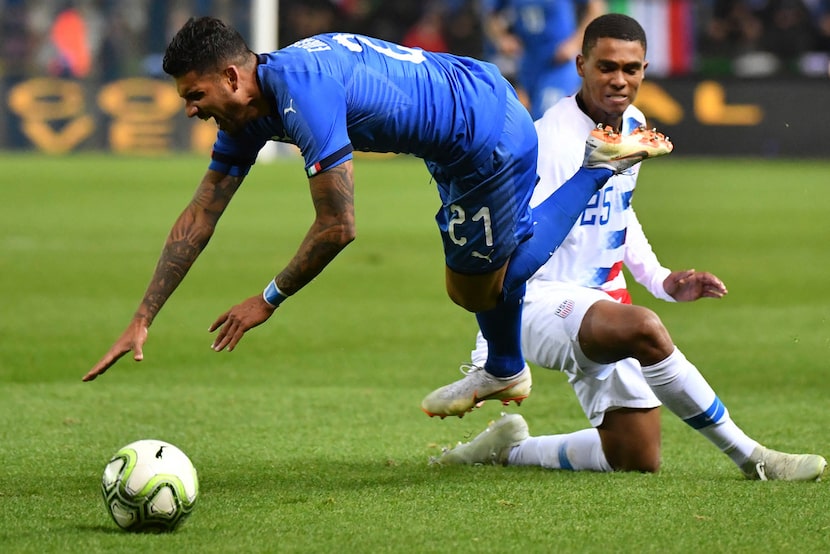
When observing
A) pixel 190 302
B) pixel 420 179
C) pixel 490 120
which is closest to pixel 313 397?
pixel 490 120

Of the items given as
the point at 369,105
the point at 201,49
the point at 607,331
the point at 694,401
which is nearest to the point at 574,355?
the point at 607,331

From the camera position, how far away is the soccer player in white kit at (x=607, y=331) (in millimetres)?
4988

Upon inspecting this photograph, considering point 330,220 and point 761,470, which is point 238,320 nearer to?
point 330,220

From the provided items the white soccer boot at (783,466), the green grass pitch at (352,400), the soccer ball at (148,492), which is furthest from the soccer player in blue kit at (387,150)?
the white soccer boot at (783,466)

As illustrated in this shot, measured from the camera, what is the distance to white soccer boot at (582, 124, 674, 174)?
207 inches

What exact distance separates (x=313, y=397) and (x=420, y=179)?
14712 millimetres

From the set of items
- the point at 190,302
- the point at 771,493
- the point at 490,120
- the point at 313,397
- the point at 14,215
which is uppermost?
the point at 490,120

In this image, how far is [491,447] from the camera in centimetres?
555

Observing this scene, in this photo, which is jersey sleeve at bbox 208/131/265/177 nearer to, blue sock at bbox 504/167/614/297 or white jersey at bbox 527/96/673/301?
blue sock at bbox 504/167/614/297

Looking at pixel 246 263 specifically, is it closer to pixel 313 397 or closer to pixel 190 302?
pixel 190 302

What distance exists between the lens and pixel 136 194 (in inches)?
706

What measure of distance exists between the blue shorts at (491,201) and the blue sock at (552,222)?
0.22 ft

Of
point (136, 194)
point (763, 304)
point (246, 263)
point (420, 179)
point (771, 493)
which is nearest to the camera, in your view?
point (771, 493)

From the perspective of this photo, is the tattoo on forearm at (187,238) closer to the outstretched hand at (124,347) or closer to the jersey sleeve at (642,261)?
the outstretched hand at (124,347)
